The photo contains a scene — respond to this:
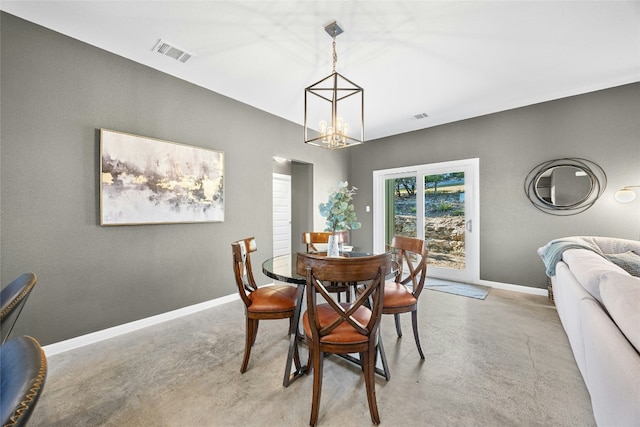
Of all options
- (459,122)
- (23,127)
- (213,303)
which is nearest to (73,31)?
(23,127)

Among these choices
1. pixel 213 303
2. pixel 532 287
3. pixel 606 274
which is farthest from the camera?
pixel 532 287

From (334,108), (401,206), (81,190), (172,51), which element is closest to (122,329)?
(81,190)

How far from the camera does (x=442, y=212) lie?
448cm

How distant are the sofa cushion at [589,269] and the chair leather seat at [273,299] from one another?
75.7 inches

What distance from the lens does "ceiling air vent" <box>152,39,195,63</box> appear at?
2.38 m

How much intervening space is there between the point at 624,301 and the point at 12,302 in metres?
2.58

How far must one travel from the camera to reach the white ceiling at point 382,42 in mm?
1977

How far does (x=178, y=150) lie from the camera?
2.90 m

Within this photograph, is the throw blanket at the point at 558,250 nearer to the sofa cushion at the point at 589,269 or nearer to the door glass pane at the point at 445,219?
the sofa cushion at the point at 589,269

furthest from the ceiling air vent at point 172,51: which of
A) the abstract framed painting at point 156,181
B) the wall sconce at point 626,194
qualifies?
the wall sconce at point 626,194

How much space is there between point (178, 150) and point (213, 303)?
1904 mm

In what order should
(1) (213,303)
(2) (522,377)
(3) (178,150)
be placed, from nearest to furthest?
(2) (522,377) < (3) (178,150) < (1) (213,303)

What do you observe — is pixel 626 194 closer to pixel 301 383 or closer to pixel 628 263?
pixel 628 263

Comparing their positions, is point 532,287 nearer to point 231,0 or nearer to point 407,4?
point 407,4
